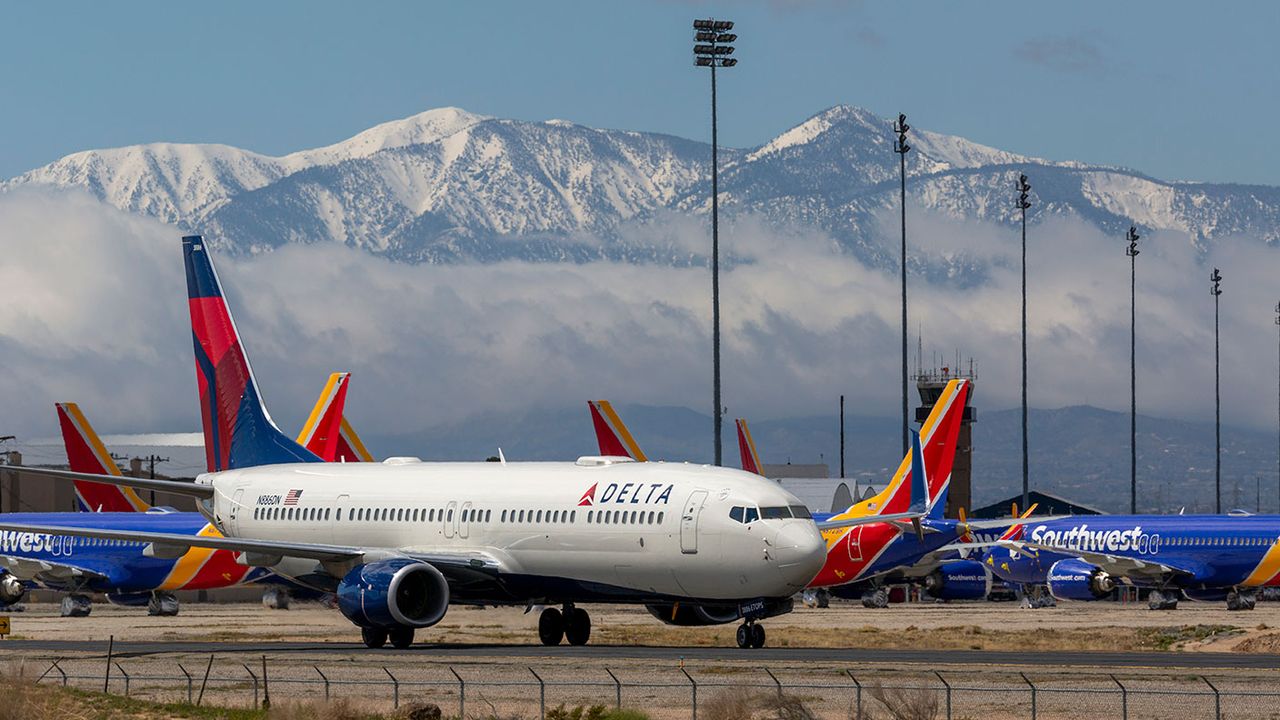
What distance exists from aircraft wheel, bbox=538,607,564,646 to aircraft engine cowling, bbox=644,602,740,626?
108 inches

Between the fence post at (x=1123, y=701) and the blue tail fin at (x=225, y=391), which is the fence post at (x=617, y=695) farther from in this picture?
the blue tail fin at (x=225, y=391)

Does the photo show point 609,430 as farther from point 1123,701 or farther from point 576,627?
point 1123,701

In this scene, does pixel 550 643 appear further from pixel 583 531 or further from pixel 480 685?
pixel 480 685

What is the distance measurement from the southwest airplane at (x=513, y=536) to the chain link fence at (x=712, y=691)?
4692mm

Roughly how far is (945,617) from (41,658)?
44612 millimetres

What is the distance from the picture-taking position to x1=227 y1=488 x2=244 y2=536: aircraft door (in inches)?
2275

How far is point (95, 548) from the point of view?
83.8 m

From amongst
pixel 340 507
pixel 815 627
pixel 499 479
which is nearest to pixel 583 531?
pixel 499 479

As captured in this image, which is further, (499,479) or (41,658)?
(499,479)

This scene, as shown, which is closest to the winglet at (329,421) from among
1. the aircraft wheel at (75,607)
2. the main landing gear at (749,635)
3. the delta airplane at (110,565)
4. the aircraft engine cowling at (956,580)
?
the delta airplane at (110,565)

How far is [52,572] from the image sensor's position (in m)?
84.4

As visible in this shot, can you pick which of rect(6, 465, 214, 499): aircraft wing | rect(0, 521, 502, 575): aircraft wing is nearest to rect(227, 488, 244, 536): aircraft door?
rect(6, 465, 214, 499): aircraft wing

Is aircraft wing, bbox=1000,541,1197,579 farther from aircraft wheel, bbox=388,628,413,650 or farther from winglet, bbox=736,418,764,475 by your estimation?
aircraft wheel, bbox=388,628,413,650

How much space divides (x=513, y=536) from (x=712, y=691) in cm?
1379
